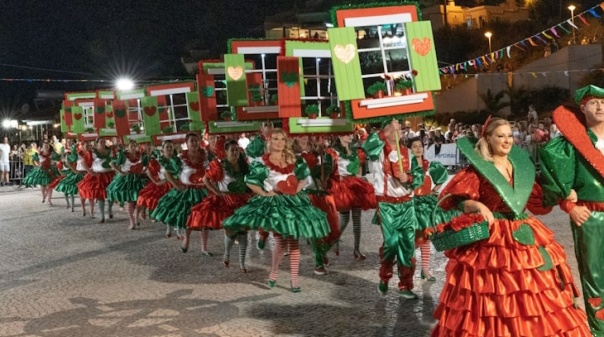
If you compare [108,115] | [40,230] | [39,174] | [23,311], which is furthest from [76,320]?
[39,174]

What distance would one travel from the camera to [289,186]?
324 inches

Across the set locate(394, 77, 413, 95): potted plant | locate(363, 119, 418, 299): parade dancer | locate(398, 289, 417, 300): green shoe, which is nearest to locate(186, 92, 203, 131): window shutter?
A: locate(363, 119, 418, 299): parade dancer

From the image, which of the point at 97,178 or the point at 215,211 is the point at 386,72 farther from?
the point at 97,178

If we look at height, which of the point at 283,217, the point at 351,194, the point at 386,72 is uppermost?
the point at 386,72

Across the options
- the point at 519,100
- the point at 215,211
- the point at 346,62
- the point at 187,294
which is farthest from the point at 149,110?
the point at 519,100

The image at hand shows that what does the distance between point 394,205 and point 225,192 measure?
3186 millimetres

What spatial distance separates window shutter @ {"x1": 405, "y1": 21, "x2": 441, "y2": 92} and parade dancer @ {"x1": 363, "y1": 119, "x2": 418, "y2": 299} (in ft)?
1.67

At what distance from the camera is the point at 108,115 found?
690 inches

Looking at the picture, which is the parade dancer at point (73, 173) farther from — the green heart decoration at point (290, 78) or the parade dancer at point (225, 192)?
the green heart decoration at point (290, 78)

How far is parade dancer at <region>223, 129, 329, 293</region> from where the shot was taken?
25.9 feet

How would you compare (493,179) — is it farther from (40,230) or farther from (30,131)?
(30,131)

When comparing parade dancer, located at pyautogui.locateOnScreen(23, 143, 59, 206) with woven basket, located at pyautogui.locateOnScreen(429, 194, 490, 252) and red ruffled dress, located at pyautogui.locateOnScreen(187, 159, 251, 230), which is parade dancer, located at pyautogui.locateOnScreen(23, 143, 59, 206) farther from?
woven basket, located at pyautogui.locateOnScreen(429, 194, 490, 252)

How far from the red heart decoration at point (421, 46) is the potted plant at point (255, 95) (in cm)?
371

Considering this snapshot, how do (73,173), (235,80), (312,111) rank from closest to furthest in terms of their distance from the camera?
(312,111), (235,80), (73,173)
